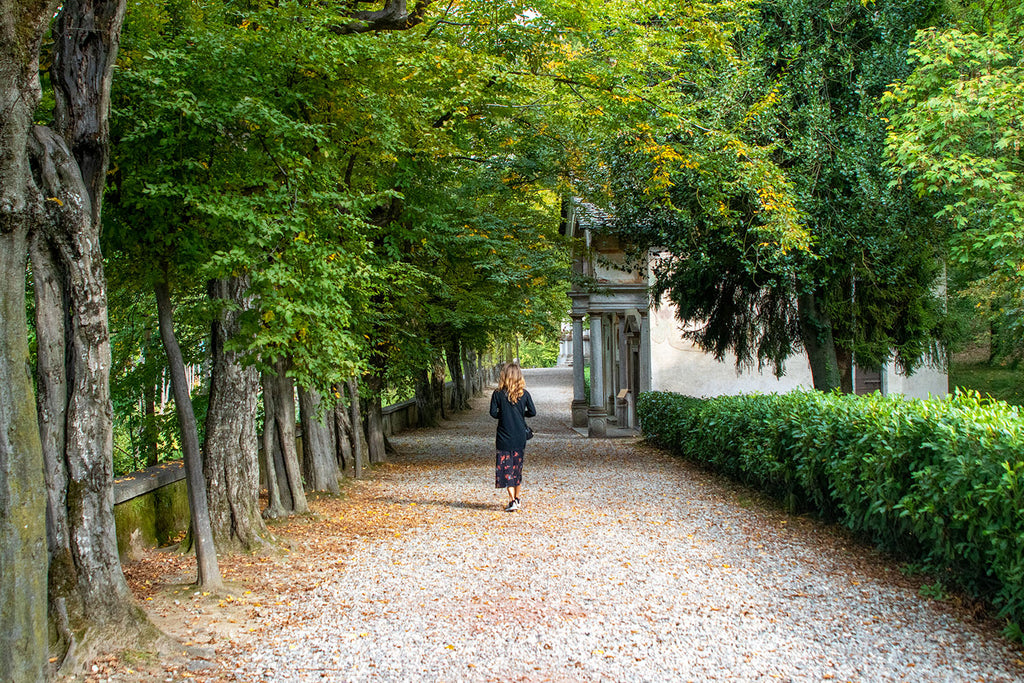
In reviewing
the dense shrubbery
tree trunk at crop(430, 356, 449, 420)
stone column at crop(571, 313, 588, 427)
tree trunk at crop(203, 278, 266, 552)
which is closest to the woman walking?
the dense shrubbery

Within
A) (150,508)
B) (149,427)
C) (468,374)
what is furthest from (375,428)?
(468,374)

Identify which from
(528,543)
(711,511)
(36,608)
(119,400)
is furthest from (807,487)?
(119,400)

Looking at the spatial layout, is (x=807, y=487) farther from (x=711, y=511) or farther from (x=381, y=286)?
(x=381, y=286)

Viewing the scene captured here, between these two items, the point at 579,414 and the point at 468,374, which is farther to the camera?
the point at 468,374

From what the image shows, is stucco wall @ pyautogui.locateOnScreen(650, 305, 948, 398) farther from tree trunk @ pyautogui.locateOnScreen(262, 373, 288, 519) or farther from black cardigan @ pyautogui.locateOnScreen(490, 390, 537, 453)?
tree trunk @ pyautogui.locateOnScreen(262, 373, 288, 519)

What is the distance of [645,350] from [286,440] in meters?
14.2

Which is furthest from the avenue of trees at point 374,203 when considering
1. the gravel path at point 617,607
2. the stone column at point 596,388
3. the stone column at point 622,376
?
the stone column at point 622,376

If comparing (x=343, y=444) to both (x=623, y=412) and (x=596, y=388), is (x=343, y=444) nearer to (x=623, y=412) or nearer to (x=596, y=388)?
(x=596, y=388)

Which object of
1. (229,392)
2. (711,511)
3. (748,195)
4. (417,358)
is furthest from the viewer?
(417,358)

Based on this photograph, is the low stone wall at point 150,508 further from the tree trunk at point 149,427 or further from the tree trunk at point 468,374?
the tree trunk at point 468,374

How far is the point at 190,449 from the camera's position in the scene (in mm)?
6219

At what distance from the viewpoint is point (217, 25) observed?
6984 millimetres

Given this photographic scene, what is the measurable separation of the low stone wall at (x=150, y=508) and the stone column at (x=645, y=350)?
47.5 feet

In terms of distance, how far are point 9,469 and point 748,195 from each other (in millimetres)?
11378
